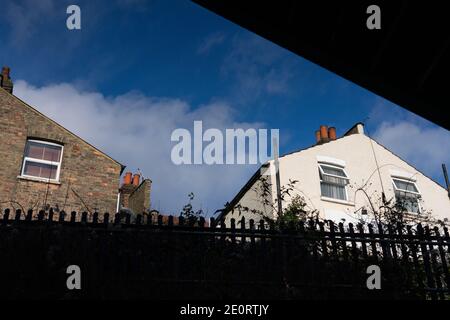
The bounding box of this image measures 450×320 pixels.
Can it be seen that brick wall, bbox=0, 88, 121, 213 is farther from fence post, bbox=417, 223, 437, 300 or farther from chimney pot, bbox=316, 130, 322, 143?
fence post, bbox=417, 223, 437, 300

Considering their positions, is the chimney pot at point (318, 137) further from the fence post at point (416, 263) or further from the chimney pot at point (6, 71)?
the fence post at point (416, 263)

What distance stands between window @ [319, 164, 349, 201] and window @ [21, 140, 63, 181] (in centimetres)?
1046

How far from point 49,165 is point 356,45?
16489mm

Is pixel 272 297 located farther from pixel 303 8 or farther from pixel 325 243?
pixel 303 8

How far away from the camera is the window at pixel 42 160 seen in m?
17.0

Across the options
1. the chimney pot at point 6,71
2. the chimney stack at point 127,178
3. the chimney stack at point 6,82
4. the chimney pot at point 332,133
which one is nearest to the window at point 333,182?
the chimney pot at point 332,133

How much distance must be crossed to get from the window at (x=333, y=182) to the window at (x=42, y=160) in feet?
34.3

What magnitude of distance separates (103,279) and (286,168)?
44.8 ft

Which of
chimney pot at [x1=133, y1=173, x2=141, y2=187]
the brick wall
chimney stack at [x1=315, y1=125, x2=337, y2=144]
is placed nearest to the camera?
the brick wall

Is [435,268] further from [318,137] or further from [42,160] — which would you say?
[318,137]

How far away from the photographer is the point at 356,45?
2.61 metres

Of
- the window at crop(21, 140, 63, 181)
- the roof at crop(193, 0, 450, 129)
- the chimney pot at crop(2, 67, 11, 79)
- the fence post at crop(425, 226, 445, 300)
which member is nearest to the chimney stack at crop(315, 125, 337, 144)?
the window at crop(21, 140, 63, 181)

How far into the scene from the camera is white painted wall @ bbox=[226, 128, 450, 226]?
62.3 ft

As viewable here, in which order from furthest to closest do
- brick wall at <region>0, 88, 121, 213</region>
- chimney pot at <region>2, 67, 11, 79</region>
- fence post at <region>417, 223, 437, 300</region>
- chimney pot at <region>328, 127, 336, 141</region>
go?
chimney pot at <region>328, 127, 336, 141</region> < chimney pot at <region>2, 67, 11, 79</region> < brick wall at <region>0, 88, 121, 213</region> < fence post at <region>417, 223, 437, 300</region>
